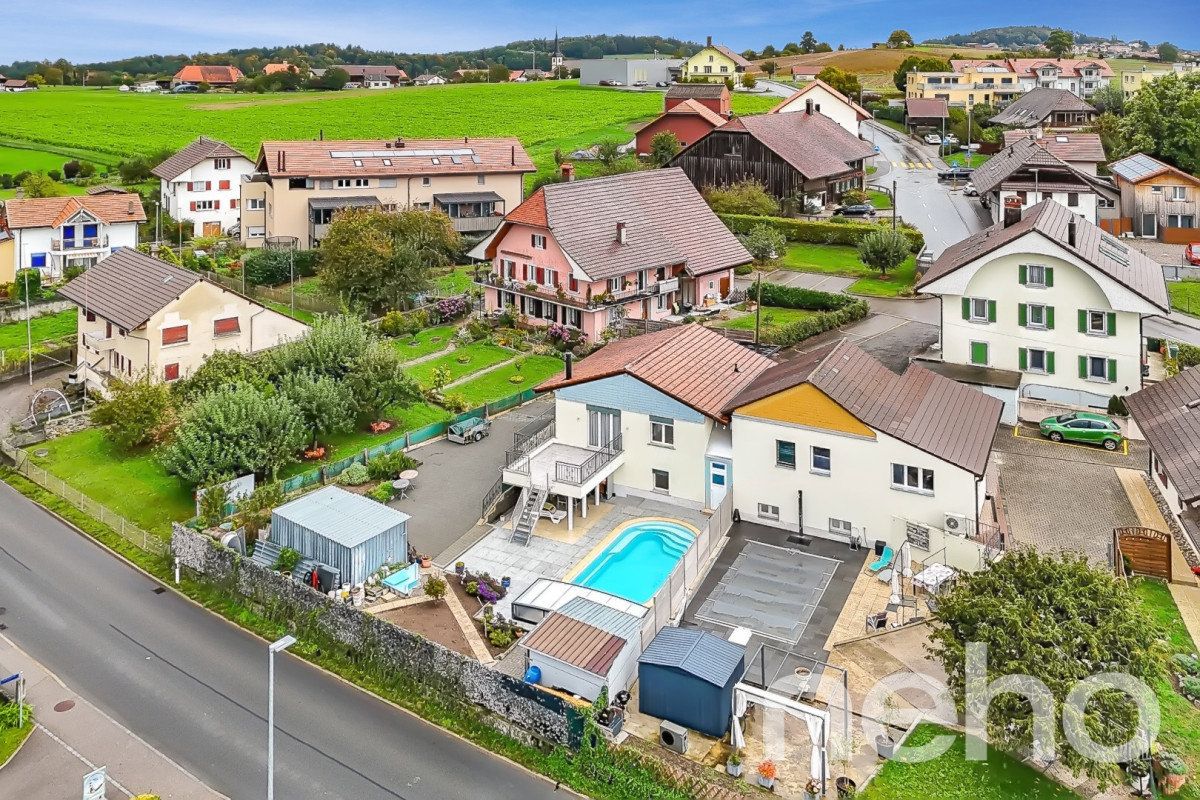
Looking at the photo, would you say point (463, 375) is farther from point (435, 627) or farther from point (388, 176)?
point (388, 176)

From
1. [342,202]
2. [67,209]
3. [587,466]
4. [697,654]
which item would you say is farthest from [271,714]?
[67,209]

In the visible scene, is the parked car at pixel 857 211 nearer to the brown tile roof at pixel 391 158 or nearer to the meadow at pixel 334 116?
the brown tile roof at pixel 391 158

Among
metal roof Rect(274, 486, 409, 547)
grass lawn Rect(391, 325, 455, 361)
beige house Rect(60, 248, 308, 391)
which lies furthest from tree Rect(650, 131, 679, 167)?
metal roof Rect(274, 486, 409, 547)

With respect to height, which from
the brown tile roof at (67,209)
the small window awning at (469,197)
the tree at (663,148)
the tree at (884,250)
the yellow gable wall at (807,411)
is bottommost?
the yellow gable wall at (807,411)

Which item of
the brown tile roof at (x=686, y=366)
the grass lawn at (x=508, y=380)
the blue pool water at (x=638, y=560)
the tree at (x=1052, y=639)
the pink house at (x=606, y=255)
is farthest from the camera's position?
the pink house at (x=606, y=255)

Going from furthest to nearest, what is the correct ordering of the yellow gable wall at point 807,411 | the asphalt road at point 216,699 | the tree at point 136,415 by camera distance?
1. the tree at point 136,415
2. the yellow gable wall at point 807,411
3. the asphalt road at point 216,699

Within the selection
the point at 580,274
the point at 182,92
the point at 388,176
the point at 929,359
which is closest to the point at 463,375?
the point at 580,274

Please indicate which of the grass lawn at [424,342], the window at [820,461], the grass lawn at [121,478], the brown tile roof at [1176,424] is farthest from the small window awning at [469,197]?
the brown tile roof at [1176,424]
